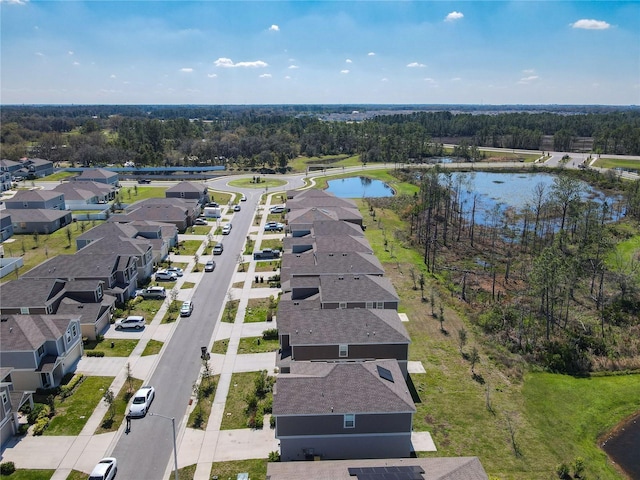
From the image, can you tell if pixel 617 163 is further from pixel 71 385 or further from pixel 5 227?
pixel 5 227

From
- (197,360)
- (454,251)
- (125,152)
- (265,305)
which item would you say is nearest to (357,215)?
(454,251)

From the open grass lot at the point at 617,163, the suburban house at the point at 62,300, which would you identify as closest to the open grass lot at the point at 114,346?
the suburban house at the point at 62,300

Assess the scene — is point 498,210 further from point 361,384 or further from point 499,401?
point 361,384

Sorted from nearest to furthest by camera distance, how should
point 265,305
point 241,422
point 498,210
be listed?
point 241,422, point 265,305, point 498,210

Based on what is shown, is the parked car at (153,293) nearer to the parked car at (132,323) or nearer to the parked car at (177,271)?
the parked car at (177,271)

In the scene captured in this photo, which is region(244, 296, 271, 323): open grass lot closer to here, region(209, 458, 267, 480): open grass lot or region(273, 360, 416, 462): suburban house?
region(273, 360, 416, 462): suburban house

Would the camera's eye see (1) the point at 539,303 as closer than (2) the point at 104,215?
Yes

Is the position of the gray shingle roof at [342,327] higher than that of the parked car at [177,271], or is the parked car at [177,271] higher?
the gray shingle roof at [342,327]
